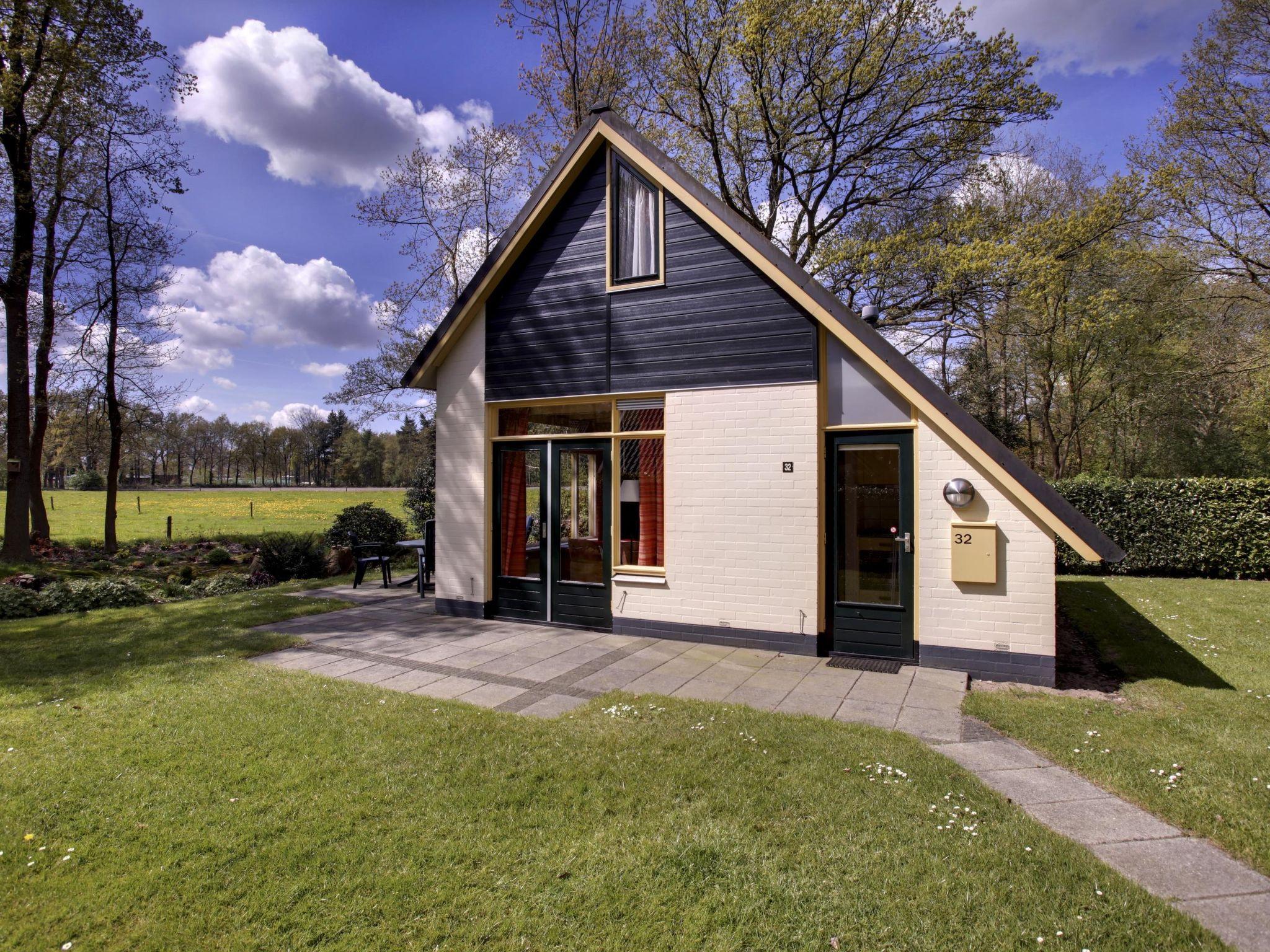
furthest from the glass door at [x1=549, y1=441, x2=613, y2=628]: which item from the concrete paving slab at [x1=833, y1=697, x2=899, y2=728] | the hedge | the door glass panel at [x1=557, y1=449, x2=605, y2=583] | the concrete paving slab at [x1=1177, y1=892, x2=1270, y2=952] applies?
the hedge

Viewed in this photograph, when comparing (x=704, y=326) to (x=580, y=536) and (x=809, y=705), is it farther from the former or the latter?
(x=809, y=705)

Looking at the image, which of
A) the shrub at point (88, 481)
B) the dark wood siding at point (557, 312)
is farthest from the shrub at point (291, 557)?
the shrub at point (88, 481)

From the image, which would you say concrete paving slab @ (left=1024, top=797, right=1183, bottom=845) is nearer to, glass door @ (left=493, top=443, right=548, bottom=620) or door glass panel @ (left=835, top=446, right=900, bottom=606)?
door glass panel @ (left=835, top=446, right=900, bottom=606)

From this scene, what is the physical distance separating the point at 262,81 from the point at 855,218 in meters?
13.6

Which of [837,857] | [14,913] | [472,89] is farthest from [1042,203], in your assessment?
[14,913]

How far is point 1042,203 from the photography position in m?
16.9

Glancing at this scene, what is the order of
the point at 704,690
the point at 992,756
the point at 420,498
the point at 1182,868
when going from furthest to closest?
the point at 420,498 → the point at 704,690 → the point at 992,756 → the point at 1182,868

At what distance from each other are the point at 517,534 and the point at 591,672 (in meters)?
2.86

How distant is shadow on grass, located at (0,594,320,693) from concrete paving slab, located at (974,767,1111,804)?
22.7ft

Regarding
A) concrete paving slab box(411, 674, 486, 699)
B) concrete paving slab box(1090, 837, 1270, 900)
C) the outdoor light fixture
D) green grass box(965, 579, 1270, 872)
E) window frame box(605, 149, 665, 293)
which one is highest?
window frame box(605, 149, 665, 293)

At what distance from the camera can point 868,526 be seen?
6508 mm

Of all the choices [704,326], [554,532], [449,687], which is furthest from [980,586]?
[449,687]

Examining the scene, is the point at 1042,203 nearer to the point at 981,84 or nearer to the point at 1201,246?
the point at 1201,246

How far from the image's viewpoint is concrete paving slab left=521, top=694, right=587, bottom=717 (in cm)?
492
